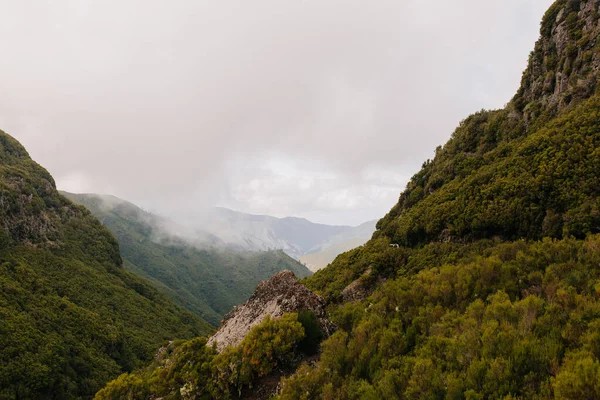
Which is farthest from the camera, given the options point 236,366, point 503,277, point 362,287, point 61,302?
point 61,302

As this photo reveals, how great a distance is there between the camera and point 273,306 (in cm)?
1956

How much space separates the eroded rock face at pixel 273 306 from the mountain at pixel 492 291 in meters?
1.81

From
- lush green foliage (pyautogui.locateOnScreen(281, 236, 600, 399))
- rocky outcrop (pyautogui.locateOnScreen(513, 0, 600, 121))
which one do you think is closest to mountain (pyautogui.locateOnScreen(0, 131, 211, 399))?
lush green foliage (pyautogui.locateOnScreen(281, 236, 600, 399))

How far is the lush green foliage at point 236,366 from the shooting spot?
46.2ft

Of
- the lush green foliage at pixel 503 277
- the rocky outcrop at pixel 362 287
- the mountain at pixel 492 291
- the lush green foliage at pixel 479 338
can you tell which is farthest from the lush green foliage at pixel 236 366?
the rocky outcrop at pixel 362 287

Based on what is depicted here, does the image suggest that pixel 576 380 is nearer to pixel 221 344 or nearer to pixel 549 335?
pixel 549 335

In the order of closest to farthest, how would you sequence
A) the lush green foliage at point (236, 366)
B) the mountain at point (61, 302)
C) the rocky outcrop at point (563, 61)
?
1. the lush green foliage at point (236, 366)
2. the rocky outcrop at point (563, 61)
3. the mountain at point (61, 302)

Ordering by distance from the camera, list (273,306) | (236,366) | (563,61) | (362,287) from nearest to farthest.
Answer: (236,366)
(273,306)
(362,287)
(563,61)

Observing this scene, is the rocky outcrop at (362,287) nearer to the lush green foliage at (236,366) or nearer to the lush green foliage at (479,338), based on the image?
the lush green foliage at (479,338)

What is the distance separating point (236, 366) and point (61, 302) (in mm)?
104508

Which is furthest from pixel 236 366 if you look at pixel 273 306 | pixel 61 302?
pixel 61 302

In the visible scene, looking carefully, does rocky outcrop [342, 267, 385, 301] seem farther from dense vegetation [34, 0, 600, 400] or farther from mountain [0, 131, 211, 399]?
mountain [0, 131, 211, 399]

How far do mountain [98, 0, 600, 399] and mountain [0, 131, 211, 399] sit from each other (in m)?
73.6

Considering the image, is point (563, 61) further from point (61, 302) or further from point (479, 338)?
point (61, 302)
